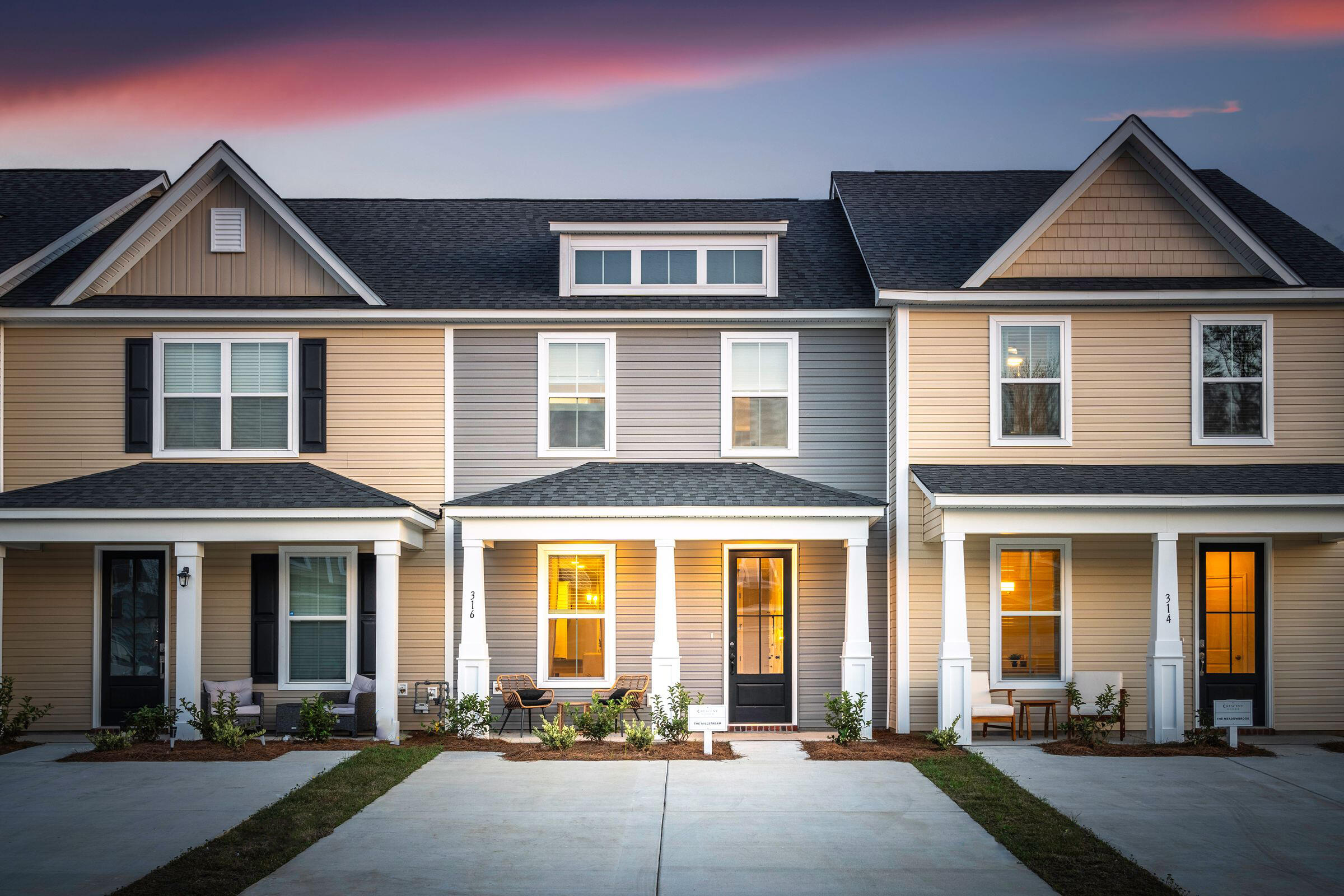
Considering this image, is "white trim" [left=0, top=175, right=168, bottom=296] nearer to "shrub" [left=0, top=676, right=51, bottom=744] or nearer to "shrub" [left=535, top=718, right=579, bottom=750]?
"shrub" [left=0, top=676, right=51, bottom=744]

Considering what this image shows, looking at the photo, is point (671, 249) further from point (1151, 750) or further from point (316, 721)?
point (1151, 750)

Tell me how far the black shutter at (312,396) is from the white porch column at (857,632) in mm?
7707

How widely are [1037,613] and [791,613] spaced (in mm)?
3449

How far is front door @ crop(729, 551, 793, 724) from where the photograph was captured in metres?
16.6

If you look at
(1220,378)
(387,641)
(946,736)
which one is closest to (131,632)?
(387,641)

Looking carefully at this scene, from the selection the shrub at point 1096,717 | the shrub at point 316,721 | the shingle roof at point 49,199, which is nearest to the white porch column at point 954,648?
the shrub at point 1096,717

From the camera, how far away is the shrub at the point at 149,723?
14805mm

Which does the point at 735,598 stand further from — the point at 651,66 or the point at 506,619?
the point at 651,66

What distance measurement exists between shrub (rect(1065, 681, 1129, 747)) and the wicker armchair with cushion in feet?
30.0

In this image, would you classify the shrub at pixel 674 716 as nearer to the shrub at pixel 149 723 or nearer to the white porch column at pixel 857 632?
the white porch column at pixel 857 632

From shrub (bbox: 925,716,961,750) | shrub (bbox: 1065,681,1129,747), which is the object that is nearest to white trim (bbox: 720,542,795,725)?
shrub (bbox: 925,716,961,750)

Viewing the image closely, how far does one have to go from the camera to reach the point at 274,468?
16.5 metres

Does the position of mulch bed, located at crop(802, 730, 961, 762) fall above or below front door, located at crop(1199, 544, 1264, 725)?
below

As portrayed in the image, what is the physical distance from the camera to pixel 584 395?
16984 mm
